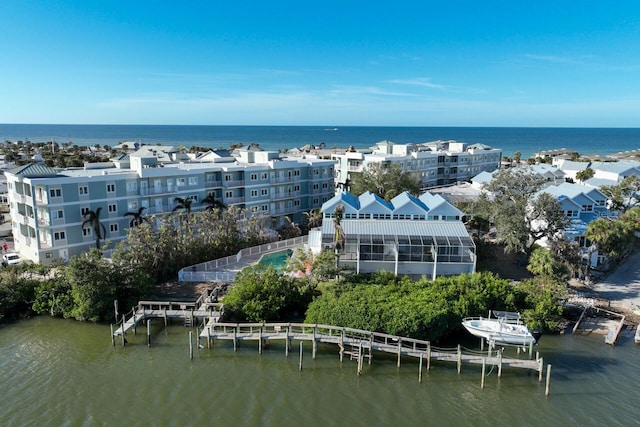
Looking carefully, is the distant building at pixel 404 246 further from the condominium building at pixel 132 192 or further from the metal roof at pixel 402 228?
the condominium building at pixel 132 192

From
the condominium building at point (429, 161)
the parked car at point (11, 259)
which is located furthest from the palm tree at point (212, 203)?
the condominium building at point (429, 161)

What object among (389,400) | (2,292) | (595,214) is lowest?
(389,400)

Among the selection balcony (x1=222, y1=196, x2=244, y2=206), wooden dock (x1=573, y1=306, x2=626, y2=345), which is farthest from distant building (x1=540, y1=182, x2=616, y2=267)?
balcony (x1=222, y1=196, x2=244, y2=206)

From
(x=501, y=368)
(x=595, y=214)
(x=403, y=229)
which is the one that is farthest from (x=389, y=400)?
(x=595, y=214)

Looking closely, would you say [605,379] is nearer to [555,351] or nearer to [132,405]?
[555,351]

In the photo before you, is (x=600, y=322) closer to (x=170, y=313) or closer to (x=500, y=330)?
(x=500, y=330)

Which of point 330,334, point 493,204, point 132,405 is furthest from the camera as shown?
point 493,204

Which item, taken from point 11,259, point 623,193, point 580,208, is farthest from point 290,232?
point 623,193
